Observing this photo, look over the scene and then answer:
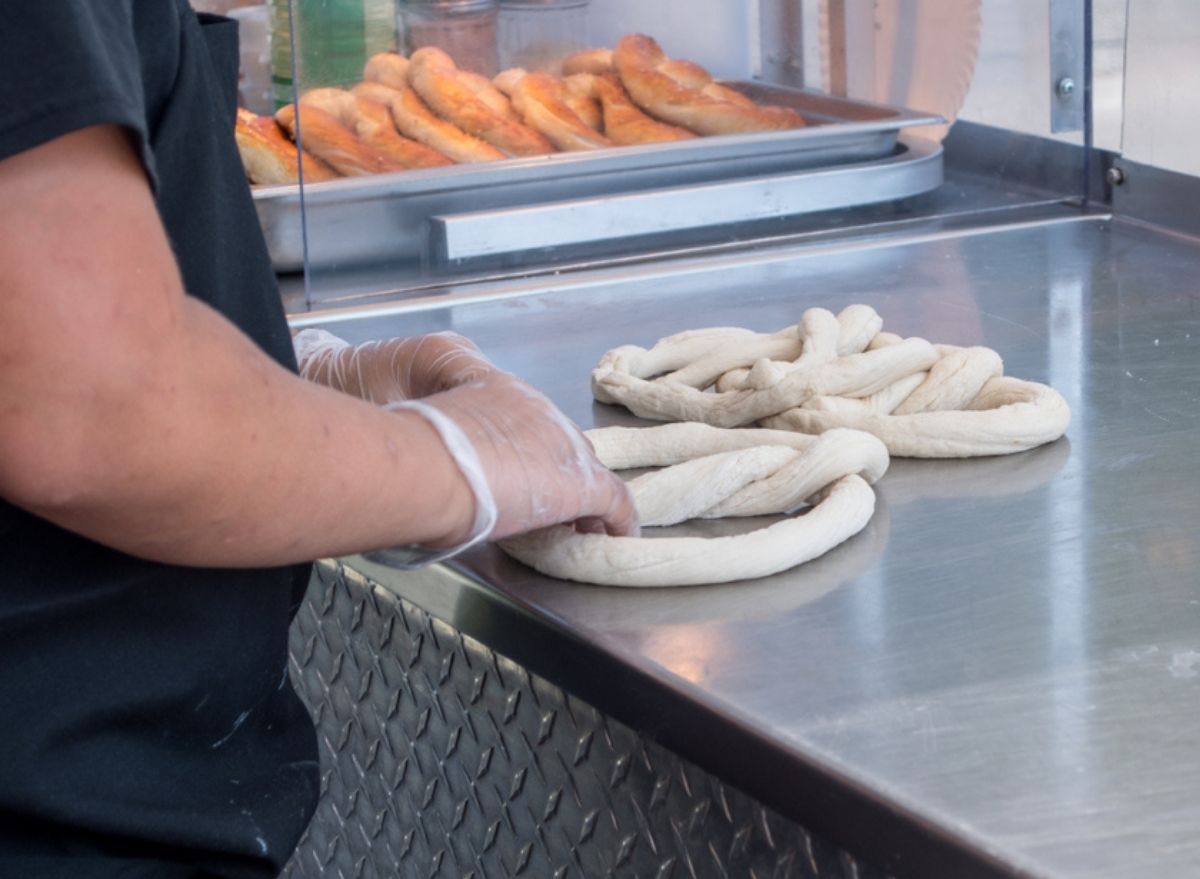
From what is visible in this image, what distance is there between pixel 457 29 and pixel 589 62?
0.18 meters

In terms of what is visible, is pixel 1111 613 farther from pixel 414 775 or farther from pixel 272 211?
pixel 272 211

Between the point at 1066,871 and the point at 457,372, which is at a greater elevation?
the point at 457,372

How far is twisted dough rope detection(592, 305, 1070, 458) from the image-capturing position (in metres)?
1.14

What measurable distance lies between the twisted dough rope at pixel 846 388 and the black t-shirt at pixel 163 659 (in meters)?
0.43

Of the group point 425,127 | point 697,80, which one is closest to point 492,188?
point 425,127

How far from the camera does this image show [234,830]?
84 cm

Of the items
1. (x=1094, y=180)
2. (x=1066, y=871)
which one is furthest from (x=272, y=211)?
(x=1066, y=871)

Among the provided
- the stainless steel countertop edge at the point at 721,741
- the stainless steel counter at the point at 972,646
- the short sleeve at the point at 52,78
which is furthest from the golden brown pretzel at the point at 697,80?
the short sleeve at the point at 52,78

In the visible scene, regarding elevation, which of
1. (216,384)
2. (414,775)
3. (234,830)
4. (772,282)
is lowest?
(414,775)

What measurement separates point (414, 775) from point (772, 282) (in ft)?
2.46

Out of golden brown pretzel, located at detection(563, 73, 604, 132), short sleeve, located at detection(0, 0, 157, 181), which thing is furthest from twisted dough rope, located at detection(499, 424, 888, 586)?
golden brown pretzel, located at detection(563, 73, 604, 132)

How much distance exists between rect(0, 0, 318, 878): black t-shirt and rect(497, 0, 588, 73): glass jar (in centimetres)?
107

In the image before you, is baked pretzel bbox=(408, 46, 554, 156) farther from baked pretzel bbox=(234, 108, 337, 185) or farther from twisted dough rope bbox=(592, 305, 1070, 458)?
twisted dough rope bbox=(592, 305, 1070, 458)

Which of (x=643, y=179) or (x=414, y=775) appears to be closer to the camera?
(x=414, y=775)
